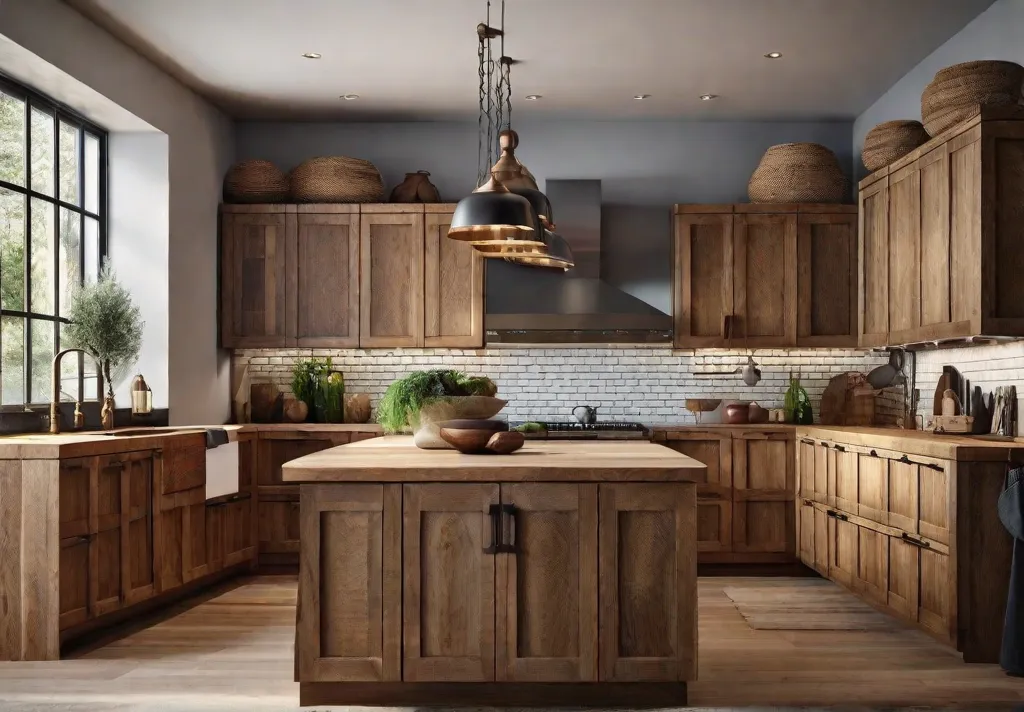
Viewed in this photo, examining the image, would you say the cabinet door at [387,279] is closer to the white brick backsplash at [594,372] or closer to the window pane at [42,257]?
the white brick backsplash at [594,372]

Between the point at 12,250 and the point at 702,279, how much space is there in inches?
169

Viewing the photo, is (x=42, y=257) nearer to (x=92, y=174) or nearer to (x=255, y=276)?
(x=92, y=174)

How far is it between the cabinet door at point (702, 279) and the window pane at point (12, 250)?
161 inches

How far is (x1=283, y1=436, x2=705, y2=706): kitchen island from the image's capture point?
11.8 ft

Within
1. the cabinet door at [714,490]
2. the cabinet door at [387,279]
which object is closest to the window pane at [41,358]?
the cabinet door at [387,279]

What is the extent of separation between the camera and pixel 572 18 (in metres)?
5.30

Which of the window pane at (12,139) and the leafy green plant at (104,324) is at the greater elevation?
the window pane at (12,139)

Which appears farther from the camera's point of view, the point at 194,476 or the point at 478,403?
the point at 194,476

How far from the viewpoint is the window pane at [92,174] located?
20.1 ft

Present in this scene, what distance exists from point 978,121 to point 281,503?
475 cm

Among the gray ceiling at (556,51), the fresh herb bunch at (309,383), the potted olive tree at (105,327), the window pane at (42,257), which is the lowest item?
the fresh herb bunch at (309,383)

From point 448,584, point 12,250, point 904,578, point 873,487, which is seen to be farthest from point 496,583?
point 12,250

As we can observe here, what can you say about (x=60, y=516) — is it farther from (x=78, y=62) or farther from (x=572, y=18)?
(x=572, y=18)

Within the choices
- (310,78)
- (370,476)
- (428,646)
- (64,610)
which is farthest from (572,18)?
(64,610)
